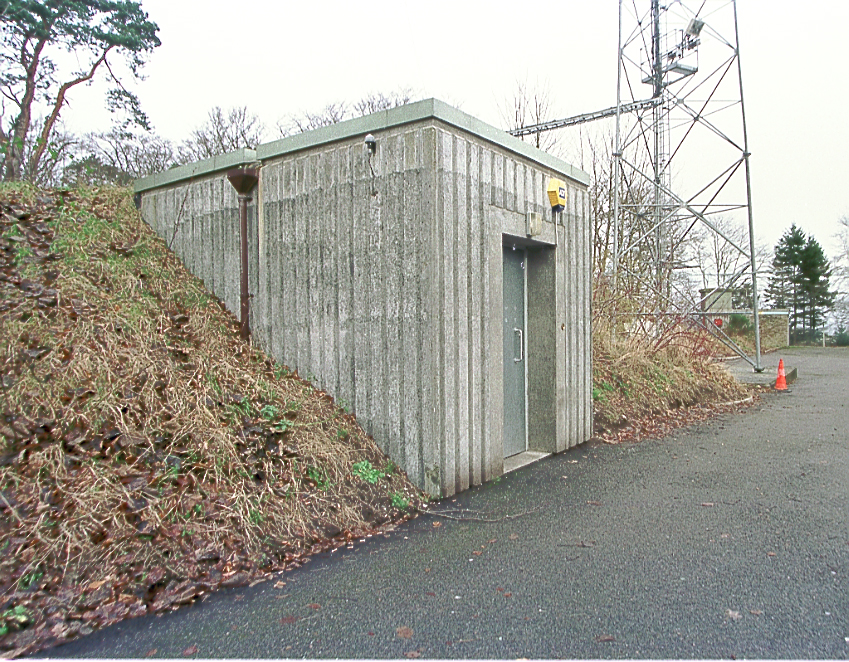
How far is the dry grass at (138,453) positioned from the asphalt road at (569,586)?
0.29 m

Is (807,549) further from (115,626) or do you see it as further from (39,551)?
(39,551)

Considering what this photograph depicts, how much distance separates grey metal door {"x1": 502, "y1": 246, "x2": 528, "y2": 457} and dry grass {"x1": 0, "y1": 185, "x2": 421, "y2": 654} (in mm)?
1759

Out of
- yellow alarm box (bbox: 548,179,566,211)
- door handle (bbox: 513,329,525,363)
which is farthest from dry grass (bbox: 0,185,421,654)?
yellow alarm box (bbox: 548,179,566,211)

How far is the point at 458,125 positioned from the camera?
16.3 ft

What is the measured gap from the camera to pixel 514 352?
630cm

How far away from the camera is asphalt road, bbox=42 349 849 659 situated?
260cm

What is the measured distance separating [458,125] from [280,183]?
193 cm

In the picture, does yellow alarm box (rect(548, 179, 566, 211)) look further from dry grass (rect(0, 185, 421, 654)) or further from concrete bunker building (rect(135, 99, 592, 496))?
dry grass (rect(0, 185, 421, 654))

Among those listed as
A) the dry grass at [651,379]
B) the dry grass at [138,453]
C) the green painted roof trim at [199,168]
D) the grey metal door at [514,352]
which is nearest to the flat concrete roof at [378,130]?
the green painted roof trim at [199,168]

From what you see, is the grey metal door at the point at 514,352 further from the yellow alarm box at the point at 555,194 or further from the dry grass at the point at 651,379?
the dry grass at the point at 651,379

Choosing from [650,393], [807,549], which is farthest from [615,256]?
[807,549]

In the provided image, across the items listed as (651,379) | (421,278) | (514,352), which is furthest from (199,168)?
(651,379)

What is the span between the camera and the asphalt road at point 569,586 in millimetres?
2596

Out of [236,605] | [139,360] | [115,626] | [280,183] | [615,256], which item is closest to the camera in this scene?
[115,626]
